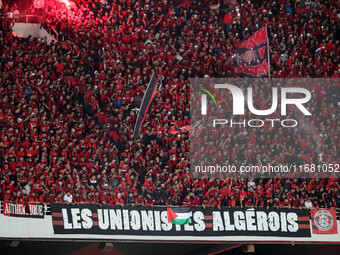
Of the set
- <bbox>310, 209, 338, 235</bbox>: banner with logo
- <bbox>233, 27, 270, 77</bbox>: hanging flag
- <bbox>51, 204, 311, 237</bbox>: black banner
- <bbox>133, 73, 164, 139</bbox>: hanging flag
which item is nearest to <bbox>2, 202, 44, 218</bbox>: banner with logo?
<bbox>51, 204, 311, 237</bbox>: black banner

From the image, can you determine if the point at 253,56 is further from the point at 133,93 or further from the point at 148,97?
the point at 133,93

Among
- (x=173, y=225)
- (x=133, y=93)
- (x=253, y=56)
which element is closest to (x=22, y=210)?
(x=173, y=225)

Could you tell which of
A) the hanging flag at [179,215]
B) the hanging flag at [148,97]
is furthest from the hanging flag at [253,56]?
the hanging flag at [179,215]

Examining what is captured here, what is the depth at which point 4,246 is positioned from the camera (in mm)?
16484

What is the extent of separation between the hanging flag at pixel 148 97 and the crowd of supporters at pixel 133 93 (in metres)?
0.16

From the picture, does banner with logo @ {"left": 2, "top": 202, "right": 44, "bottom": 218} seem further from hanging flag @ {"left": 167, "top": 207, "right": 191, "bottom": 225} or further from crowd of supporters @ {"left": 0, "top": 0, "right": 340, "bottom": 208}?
hanging flag @ {"left": 167, "top": 207, "right": 191, "bottom": 225}

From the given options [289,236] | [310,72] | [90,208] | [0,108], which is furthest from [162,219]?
[310,72]

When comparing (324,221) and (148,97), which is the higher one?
(148,97)

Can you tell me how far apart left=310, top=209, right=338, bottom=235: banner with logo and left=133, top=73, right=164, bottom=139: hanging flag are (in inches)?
214

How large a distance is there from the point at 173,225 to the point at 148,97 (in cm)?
421

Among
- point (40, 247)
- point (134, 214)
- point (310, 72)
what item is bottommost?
point (40, 247)

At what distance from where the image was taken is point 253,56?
18.8 meters

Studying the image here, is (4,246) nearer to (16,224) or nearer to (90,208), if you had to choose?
(16,224)

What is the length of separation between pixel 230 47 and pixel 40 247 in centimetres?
887
